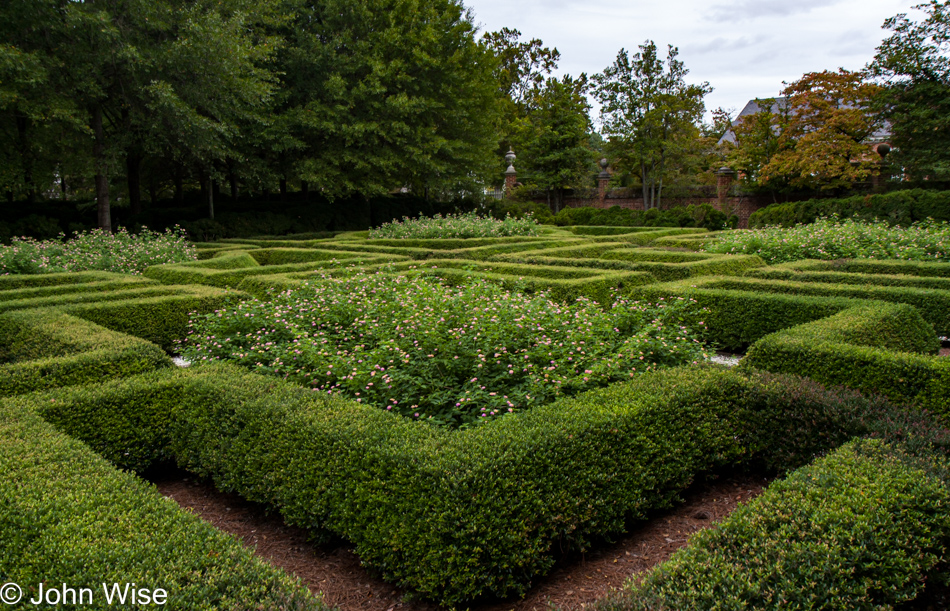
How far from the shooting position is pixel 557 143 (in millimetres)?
29641

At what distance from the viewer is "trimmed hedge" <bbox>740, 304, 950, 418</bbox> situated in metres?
4.12

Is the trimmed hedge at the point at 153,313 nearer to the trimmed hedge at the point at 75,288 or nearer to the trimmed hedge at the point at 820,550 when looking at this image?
the trimmed hedge at the point at 75,288

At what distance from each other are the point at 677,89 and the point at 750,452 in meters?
31.8

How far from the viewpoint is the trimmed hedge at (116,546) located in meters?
2.12

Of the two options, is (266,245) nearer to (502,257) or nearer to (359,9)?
(502,257)

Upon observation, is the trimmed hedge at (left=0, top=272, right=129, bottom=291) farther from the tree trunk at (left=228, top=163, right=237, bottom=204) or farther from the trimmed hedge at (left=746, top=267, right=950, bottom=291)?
the tree trunk at (left=228, top=163, right=237, bottom=204)

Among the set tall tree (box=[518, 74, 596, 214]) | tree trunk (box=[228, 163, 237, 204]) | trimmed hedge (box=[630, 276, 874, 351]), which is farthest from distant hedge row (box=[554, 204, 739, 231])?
trimmed hedge (box=[630, 276, 874, 351])

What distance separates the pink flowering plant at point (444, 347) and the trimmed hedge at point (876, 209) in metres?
→ 14.6

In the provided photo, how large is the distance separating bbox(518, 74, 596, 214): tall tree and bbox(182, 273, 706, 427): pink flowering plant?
24.2 meters

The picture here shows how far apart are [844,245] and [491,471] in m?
10.9

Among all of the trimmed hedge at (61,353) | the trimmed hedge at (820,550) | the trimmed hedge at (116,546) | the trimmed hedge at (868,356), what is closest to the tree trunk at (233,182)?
the trimmed hedge at (61,353)

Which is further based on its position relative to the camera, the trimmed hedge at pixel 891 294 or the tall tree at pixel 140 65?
the tall tree at pixel 140 65

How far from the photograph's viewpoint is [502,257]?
11.0 m

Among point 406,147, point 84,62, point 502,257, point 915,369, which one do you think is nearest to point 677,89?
point 406,147
